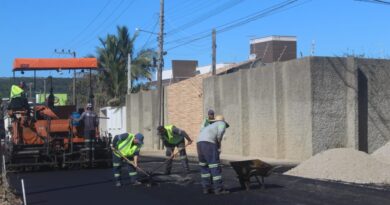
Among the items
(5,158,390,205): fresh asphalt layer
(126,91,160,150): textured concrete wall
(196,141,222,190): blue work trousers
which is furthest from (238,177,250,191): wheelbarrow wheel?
(126,91,160,150): textured concrete wall

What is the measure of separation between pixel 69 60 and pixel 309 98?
8.66 m

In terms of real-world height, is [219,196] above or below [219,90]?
below

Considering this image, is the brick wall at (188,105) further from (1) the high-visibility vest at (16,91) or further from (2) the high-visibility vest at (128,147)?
(2) the high-visibility vest at (128,147)

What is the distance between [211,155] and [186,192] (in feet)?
3.88

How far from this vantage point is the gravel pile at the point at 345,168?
55.3 ft

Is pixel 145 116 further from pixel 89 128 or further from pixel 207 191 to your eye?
pixel 207 191

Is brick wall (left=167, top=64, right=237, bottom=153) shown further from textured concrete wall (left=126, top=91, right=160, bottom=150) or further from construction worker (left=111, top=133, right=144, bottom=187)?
construction worker (left=111, top=133, right=144, bottom=187)

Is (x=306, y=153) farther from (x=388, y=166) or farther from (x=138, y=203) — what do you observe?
(x=138, y=203)

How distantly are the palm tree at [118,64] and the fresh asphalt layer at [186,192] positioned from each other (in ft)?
120

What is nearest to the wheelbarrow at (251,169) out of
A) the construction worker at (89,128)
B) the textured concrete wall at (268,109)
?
the construction worker at (89,128)

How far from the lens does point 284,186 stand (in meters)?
14.0

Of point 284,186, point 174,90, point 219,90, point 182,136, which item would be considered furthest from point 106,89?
point 284,186

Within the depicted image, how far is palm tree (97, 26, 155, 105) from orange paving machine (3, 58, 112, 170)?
32.2 metres

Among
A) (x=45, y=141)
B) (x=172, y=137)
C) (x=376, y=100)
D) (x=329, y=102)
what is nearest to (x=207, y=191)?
(x=172, y=137)
